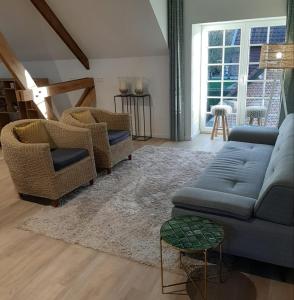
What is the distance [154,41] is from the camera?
455 centimetres

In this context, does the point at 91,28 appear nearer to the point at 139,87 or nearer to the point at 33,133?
the point at 139,87

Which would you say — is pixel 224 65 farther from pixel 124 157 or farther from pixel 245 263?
pixel 245 263

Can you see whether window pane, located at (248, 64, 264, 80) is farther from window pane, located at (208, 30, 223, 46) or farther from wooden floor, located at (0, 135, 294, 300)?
wooden floor, located at (0, 135, 294, 300)

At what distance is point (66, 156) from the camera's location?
3002 mm

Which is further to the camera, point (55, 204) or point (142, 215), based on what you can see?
point (55, 204)

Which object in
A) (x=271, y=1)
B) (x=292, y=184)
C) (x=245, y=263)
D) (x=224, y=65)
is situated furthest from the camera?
(x=224, y=65)

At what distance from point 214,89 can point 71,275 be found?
4022 millimetres

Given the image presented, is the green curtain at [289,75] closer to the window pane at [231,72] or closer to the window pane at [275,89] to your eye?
the window pane at [275,89]

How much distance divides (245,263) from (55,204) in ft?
6.00

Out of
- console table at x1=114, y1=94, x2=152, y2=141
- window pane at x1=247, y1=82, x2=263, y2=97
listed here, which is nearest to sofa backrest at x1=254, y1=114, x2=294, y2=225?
window pane at x1=247, y1=82, x2=263, y2=97

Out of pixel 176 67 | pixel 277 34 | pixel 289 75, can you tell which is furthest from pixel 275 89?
pixel 176 67

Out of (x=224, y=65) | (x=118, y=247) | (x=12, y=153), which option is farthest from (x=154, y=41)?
(x=118, y=247)

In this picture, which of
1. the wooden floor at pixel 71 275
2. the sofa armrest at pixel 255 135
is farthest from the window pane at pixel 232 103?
the wooden floor at pixel 71 275

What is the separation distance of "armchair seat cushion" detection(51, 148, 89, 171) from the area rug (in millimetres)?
381
